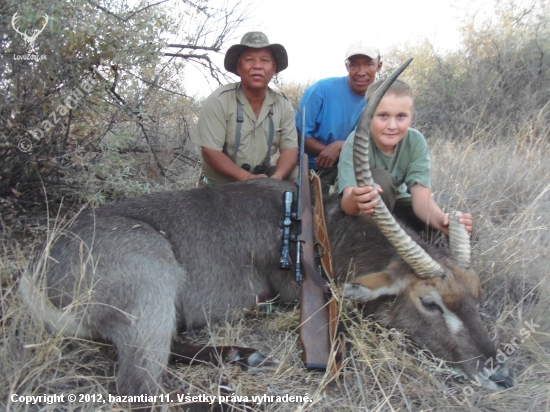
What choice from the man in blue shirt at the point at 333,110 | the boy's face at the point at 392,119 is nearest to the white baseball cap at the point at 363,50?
the man in blue shirt at the point at 333,110

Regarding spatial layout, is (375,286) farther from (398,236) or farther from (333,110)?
(333,110)

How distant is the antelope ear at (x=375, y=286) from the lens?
9.45 ft

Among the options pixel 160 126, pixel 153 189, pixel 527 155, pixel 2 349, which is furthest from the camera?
pixel 160 126

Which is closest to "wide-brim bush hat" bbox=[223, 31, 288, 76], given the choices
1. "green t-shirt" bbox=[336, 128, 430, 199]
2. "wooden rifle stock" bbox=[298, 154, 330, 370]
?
"green t-shirt" bbox=[336, 128, 430, 199]

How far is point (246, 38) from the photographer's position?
461cm

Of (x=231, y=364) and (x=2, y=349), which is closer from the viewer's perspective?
(x=2, y=349)

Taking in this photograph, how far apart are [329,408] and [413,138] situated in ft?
7.27

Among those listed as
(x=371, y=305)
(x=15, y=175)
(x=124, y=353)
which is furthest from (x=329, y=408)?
(x=15, y=175)

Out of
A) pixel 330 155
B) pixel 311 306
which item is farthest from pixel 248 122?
pixel 311 306

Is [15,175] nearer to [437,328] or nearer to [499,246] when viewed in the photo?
[437,328]

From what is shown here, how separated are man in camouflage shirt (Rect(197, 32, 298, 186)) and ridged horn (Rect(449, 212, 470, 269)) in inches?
74.2

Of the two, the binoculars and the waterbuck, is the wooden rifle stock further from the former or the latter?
the binoculars

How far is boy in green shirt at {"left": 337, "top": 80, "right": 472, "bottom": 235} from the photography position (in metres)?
3.39

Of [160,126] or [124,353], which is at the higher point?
[160,126]
